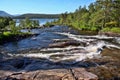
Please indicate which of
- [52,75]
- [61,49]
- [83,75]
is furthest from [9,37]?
[83,75]

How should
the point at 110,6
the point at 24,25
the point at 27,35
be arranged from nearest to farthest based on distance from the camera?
1. the point at 27,35
2. the point at 110,6
3. the point at 24,25

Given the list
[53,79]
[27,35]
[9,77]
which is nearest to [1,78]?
[9,77]

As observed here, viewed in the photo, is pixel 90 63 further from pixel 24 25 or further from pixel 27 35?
pixel 24 25

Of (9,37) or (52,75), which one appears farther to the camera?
(9,37)

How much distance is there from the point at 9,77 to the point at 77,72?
5.51 meters

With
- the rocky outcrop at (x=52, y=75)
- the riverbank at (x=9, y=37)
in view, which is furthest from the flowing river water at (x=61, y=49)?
the rocky outcrop at (x=52, y=75)

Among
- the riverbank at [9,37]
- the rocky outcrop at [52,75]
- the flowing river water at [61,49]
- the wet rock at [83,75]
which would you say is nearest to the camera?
the wet rock at [83,75]

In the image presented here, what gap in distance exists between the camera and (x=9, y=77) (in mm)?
18672

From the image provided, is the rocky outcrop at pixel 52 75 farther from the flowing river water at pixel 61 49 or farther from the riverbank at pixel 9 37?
the riverbank at pixel 9 37

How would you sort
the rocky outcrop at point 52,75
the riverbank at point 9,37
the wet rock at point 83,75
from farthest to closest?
the riverbank at point 9,37
the rocky outcrop at point 52,75
the wet rock at point 83,75

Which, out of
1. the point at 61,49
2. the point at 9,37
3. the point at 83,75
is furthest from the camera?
the point at 9,37

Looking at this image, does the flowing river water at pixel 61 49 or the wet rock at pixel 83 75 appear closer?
the wet rock at pixel 83 75

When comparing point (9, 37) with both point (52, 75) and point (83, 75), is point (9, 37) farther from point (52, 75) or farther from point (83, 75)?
point (83, 75)

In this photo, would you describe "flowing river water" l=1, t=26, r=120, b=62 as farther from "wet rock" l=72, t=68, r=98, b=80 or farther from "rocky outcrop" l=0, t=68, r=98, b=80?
"rocky outcrop" l=0, t=68, r=98, b=80
